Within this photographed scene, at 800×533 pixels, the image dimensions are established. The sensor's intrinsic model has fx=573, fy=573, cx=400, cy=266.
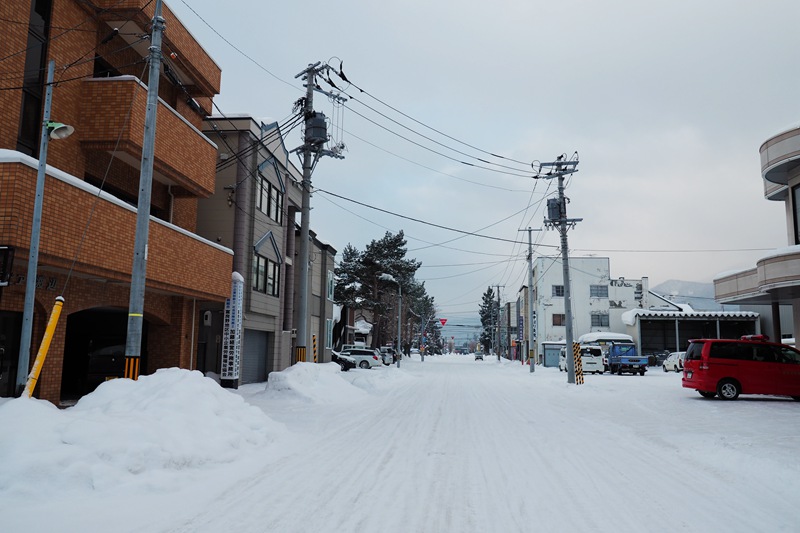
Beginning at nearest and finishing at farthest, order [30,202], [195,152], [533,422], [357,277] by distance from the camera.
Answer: [30,202] → [533,422] → [195,152] → [357,277]

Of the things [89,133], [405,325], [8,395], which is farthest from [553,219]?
[405,325]

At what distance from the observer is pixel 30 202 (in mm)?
9758

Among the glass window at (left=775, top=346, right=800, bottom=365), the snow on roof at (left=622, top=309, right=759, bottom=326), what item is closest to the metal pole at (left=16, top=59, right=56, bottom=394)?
the glass window at (left=775, top=346, right=800, bottom=365)

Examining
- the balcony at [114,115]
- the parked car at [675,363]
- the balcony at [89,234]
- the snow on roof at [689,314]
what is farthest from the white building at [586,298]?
the balcony at [114,115]

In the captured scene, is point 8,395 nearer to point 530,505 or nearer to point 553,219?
point 530,505

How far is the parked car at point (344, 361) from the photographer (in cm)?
4322

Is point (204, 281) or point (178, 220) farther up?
point (178, 220)

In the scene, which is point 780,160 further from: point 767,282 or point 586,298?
point 586,298

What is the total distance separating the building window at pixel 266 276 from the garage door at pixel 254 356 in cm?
195

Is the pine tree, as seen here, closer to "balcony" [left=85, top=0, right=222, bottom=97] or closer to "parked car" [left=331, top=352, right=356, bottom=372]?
"parked car" [left=331, top=352, right=356, bottom=372]

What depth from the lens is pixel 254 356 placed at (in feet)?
84.5

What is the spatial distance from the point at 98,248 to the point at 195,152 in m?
6.22

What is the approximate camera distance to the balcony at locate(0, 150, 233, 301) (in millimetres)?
9555

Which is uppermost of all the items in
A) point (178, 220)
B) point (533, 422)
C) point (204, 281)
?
point (178, 220)
